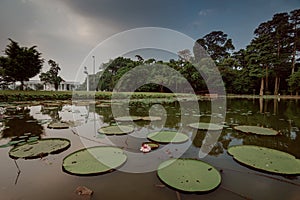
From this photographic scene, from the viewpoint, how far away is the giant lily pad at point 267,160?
1.97 metres

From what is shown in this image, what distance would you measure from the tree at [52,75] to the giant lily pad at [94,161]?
28.8 metres

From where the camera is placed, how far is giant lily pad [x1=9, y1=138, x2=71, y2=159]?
238 centimetres

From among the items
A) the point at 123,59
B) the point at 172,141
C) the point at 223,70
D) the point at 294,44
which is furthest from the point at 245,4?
the point at 123,59

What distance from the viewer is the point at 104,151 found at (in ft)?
8.09

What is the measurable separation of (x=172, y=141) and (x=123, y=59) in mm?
35320

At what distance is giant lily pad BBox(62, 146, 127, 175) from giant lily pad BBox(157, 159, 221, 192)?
1.93 ft

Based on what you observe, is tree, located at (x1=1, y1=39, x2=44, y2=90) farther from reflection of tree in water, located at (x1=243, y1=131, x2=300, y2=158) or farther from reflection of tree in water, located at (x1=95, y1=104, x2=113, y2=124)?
reflection of tree in water, located at (x1=243, y1=131, x2=300, y2=158)

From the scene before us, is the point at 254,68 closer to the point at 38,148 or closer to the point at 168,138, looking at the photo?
the point at 168,138

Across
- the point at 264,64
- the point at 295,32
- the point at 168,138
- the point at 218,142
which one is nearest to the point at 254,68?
the point at 264,64

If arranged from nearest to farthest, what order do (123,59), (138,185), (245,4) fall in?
(138,185) < (245,4) < (123,59)

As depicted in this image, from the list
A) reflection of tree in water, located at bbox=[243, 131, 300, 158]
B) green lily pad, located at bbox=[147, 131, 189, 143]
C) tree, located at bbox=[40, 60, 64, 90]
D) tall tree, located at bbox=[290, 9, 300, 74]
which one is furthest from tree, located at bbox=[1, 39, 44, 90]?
tall tree, located at bbox=[290, 9, 300, 74]

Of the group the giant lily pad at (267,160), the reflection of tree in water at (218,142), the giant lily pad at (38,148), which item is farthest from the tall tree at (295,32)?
the giant lily pad at (38,148)

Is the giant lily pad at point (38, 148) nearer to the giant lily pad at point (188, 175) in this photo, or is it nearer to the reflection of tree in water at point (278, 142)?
the giant lily pad at point (188, 175)

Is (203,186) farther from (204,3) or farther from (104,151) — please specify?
(204,3)
